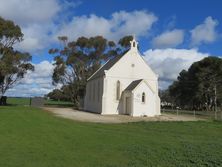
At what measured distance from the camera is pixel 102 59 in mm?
70938

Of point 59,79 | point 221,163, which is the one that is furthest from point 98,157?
point 59,79

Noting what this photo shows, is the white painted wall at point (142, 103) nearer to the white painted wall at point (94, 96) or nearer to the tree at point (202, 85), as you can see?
the white painted wall at point (94, 96)

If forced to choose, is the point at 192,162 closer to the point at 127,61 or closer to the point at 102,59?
the point at 127,61

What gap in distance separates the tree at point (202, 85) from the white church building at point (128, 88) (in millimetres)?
10832

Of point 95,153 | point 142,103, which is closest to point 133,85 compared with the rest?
point 142,103

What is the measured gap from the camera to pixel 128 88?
45.5 m

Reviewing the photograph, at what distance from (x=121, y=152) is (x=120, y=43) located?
62419 millimetres

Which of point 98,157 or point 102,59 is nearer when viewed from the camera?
point 98,157

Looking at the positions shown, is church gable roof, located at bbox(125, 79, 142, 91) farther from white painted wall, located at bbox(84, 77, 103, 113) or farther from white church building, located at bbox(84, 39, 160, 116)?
white painted wall, located at bbox(84, 77, 103, 113)

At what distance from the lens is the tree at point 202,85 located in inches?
2525

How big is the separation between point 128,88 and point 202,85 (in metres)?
24.3

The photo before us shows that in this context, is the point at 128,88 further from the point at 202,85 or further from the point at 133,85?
the point at 202,85

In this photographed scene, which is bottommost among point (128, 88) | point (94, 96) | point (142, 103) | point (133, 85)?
point (142, 103)

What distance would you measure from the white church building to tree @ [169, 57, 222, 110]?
10832mm
